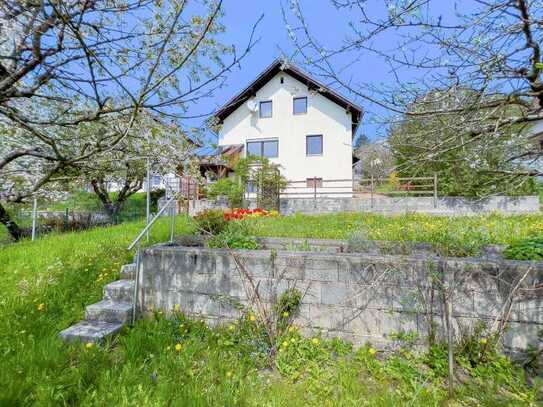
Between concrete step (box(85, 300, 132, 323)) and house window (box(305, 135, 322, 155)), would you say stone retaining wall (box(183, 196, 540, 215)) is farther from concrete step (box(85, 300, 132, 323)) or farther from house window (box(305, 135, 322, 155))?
concrete step (box(85, 300, 132, 323))

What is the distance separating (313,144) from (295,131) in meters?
1.31

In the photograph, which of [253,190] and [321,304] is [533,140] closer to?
[321,304]

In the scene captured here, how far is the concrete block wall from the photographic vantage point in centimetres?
230

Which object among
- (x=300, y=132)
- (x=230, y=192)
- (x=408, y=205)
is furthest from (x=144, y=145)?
(x=300, y=132)

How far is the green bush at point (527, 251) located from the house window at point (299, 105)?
1437 cm

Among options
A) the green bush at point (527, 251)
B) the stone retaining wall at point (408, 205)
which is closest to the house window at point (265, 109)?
the stone retaining wall at point (408, 205)

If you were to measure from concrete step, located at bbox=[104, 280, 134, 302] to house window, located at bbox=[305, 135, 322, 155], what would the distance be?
1392cm

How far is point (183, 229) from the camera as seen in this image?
6344 mm

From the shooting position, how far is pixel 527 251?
286 centimetres

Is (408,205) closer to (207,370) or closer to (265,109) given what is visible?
(265,109)

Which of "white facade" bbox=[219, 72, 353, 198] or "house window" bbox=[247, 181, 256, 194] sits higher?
"white facade" bbox=[219, 72, 353, 198]

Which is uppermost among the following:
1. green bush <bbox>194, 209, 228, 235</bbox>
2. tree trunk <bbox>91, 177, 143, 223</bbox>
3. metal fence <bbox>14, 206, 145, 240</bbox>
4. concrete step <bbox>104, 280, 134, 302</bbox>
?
tree trunk <bbox>91, 177, 143, 223</bbox>

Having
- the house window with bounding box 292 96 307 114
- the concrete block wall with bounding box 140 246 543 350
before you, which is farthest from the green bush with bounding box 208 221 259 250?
the house window with bounding box 292 96 307 114

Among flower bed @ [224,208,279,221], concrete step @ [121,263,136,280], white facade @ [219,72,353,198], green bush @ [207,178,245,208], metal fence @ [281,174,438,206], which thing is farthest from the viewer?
white facade @ [219,72,353,198]
